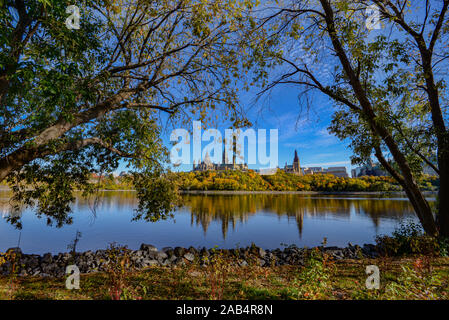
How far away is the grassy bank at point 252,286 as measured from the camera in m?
3.53

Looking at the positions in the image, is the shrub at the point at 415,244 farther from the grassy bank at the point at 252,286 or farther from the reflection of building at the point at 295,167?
the reflection of building at the point at 295,167

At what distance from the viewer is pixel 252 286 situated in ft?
14.7

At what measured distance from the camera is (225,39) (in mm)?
6211

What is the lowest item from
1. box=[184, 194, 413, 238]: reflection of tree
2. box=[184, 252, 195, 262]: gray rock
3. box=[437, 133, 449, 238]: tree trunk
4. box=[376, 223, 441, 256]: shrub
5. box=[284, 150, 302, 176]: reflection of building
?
box=[184, 194, 413, 238]: reflection of tree

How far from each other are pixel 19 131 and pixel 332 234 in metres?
19.7

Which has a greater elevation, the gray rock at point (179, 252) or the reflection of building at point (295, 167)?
the reflection of building at point (295, 167)

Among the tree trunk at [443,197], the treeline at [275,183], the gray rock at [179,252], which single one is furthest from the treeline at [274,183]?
the tree trunk at [443,197]

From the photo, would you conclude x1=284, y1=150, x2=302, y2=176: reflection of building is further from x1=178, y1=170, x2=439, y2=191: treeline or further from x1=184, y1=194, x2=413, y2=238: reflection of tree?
x1=184, y1=194, x2=413, y2=238: reflection of tree

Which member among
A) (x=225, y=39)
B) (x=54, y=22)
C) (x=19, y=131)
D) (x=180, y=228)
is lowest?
(x=180, y=228)

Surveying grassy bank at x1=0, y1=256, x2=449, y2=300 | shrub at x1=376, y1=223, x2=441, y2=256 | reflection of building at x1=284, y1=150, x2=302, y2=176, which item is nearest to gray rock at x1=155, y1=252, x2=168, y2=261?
grassy bank at x1=0, y1=256, x2=449, y2=300

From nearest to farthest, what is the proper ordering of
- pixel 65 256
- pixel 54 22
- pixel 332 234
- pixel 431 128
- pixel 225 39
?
pixel 54 22, pixel 225 39, pixel 431 128, pixel 65 256, pixel 332 234

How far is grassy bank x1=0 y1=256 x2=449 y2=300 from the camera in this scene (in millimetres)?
3527
